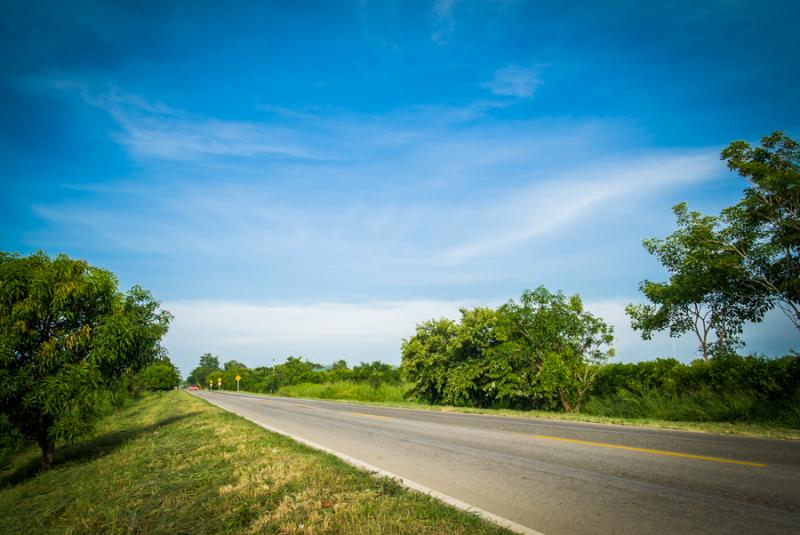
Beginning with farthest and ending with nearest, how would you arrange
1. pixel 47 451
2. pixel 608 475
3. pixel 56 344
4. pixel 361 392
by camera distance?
1. pixel 361 392
2. pixel 47 451
3. pixel 56 344
4. pixel 608 475

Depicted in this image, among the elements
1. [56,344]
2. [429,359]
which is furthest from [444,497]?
[429,359]

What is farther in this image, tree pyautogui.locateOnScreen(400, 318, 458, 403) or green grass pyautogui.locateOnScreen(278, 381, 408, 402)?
green grass pyautogui.locateOnScreen(278, 381, 408, 402)

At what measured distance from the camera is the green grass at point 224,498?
13.2 ft

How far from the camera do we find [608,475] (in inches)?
219

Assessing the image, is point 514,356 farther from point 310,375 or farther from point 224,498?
point 310,375

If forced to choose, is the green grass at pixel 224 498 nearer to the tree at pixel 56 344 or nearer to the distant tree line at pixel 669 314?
the tree at pixel 56 344

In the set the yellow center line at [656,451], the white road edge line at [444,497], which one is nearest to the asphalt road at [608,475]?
the yellow center line at [656,451]

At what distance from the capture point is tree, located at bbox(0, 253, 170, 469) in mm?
8844

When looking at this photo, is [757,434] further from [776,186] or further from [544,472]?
[776,186]

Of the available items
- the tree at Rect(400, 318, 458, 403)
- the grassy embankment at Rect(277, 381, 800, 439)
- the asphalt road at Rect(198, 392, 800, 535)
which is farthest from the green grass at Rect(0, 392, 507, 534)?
the tree at Rect(400, 318, 458, 403)

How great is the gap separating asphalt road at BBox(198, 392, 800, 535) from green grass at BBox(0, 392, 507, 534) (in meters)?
0.89

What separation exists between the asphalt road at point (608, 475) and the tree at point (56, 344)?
5.65 meters

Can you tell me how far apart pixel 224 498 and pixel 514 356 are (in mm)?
15155

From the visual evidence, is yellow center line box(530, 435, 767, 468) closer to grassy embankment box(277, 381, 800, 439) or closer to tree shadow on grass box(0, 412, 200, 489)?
grassy embankment box(277, 381, 800, 439)
